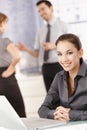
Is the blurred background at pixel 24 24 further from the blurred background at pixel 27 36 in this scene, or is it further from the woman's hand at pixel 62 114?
→ the woman's hand at pixel 62 114

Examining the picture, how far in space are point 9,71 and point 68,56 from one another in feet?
3.79

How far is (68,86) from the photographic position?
1.87m

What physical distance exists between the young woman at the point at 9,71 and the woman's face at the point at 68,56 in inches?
42.3

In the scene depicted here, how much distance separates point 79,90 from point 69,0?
1.35 meters

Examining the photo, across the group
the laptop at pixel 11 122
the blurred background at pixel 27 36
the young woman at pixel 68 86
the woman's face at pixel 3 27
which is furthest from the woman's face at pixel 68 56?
the woman's face at pixel 3 27

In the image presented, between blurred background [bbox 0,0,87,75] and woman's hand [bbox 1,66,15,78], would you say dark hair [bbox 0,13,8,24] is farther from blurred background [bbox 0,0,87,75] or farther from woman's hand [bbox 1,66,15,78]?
woman's hand [bbox 1,66,15,78]

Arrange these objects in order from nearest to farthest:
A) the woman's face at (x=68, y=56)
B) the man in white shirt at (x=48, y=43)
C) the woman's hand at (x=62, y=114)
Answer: the woman's hand at (x=62, y=114), the woman's face at (x=68, y=56), the man in white shirt at (x=48, y=43)

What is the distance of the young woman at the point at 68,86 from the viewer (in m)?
1.74

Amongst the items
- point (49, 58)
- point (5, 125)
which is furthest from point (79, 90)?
point (49, 58)

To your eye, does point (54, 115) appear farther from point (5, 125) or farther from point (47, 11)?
point (47, 11)

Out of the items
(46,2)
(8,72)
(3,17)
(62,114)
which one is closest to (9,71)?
(8,72)

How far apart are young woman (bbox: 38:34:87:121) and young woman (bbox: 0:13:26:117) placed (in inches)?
41.9

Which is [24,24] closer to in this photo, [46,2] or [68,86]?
[46,2]

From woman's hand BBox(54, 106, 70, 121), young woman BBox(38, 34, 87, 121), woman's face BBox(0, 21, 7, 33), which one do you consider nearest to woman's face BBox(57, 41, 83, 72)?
young woman BBox(38, 34, 87, 121)
